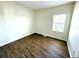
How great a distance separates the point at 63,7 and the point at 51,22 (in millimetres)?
1196

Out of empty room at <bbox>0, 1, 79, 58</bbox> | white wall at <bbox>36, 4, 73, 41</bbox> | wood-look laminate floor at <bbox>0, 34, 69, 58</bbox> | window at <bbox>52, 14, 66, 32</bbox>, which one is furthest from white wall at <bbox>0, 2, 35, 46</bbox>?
window at <bbox>52, 14, 66, 32</bbox>

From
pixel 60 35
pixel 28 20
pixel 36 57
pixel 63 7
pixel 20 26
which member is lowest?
pixel 36 57

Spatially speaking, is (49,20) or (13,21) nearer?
(13,21)

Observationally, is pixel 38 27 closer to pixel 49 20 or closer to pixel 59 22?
pixel 49 20

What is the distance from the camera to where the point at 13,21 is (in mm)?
3307

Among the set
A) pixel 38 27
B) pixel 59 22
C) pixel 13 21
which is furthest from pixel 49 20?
pixel 13 21

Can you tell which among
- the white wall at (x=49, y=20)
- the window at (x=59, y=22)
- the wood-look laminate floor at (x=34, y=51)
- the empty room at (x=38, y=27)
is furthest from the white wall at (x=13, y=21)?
the window at (x=59, y=22)

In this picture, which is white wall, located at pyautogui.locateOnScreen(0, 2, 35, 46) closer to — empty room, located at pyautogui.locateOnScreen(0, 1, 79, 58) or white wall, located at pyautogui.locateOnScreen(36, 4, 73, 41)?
empty room, located at pyautogui.locateOnScreen(0, 1, 79, 58)

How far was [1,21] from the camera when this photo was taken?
2795 mm

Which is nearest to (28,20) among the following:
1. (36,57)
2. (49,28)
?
(49,28)

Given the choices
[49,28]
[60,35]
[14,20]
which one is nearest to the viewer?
[14,20]

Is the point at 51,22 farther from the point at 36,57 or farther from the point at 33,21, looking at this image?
the point at 36,57

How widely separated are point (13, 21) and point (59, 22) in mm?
2902

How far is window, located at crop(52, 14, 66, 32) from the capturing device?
3371 mm
